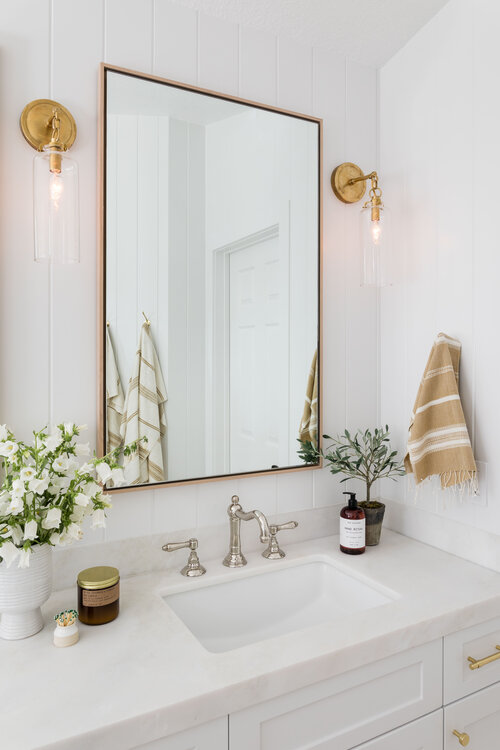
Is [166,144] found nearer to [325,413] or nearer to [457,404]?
[325,413]

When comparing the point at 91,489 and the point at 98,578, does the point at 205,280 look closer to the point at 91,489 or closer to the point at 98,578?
the point at 91,489

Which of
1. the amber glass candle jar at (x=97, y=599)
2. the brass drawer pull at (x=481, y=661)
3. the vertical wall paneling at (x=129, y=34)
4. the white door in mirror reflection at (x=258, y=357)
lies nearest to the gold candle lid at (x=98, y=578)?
the amber glass candle jar at (x=97, y=599)

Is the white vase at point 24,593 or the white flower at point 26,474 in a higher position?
the white flower at point 26,474

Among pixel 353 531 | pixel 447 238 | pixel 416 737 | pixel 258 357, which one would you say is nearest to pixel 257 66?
pixel 447 238

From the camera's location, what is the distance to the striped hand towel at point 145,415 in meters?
1.35

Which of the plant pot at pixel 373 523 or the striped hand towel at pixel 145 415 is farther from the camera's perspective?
the plant pot at pixel 373 523

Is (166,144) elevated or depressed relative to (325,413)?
elevated

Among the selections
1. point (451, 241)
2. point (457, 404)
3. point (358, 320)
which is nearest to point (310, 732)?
point (457, 404)

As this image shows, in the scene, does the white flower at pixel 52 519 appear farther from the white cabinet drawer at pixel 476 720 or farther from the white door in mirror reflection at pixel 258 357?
the white cabinet drawer at pixel 476 720

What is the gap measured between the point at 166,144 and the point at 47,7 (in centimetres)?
41

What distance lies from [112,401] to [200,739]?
77 cm

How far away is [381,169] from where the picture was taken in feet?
5.83

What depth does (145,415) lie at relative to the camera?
1.37 meters

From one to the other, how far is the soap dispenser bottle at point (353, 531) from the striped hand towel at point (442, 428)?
201mm
